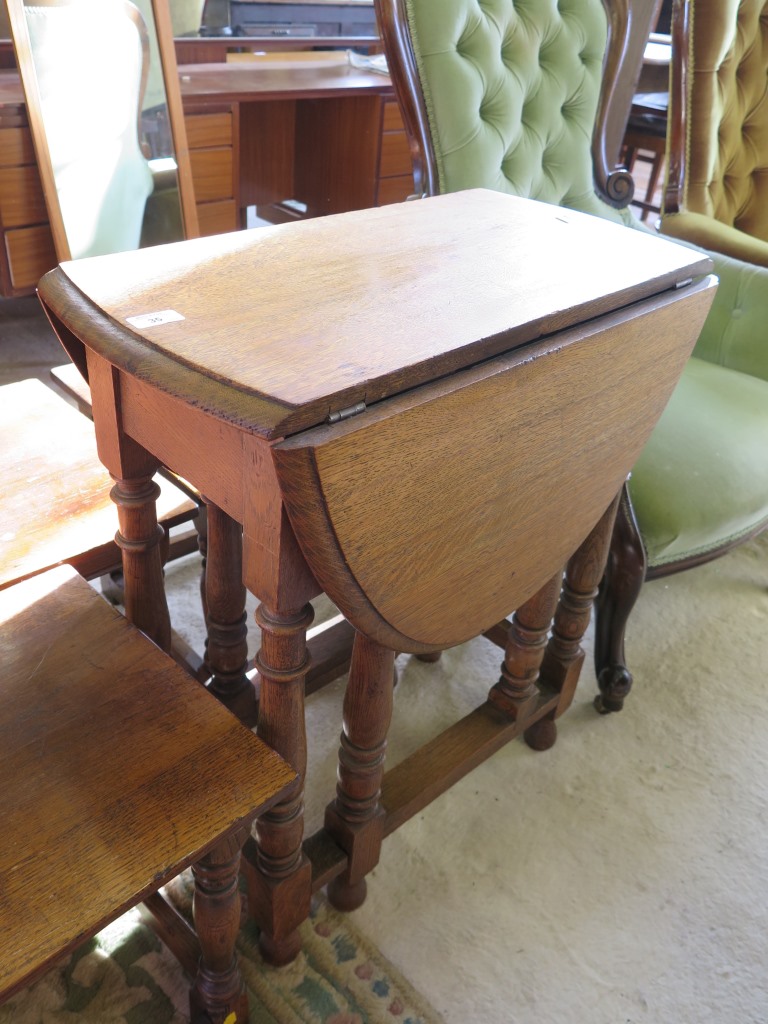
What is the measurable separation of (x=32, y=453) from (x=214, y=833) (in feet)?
2.25

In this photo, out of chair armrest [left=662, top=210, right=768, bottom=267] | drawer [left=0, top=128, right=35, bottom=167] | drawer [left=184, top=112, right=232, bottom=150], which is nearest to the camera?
chair armrest [left=662, top=210, right=768, bottom=267]

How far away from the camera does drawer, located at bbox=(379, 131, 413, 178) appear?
313cm

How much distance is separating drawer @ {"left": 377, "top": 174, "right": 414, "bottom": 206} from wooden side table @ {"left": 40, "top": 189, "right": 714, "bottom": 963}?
2.30 meters

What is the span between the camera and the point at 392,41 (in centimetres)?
140

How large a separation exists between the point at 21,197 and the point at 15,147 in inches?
5.2

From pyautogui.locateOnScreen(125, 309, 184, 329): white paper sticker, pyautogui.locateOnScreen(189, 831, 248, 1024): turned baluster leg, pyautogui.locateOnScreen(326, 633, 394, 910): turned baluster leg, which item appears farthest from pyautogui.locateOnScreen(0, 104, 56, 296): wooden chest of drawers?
pyautogui.locateOnScreen(189, 831, 248, 1024): turned baluster leg

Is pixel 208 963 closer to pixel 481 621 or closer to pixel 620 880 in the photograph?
pixel 481 621

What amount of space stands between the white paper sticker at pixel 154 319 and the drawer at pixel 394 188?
2.77m

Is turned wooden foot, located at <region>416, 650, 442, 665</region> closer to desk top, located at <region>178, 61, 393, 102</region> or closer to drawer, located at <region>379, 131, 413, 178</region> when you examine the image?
desk top, located at <region>178, 61, 393, 102</region>

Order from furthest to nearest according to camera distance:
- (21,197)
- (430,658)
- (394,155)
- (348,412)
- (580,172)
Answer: (394,155), (21,197), (580,172), (430,658), (348,412)

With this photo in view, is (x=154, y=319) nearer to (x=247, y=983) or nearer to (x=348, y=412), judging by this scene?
(x=348, y=412)

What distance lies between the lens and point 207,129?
2.57 meters

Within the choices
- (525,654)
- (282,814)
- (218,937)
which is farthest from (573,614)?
(218,937)

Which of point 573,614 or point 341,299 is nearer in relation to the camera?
point 341,299
